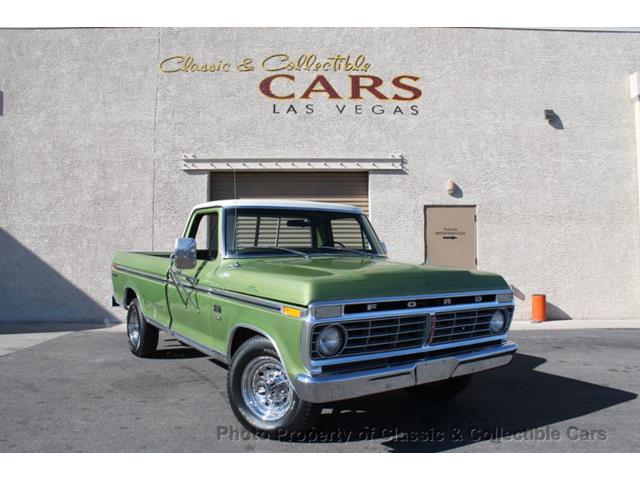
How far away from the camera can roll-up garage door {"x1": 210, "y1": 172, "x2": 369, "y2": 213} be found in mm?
10273

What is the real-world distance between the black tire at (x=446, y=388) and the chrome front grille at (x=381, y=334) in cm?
120

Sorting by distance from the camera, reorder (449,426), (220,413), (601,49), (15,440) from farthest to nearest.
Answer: (601,49)
(220,413)
(449,426)
(15,440)

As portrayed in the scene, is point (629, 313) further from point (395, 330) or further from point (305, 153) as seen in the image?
point (395, 330)

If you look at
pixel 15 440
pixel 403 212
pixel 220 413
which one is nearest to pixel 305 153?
pixel 403 212

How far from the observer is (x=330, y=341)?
3.09 meters

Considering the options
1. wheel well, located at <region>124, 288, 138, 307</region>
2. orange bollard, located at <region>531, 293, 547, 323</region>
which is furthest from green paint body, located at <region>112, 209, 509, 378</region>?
orange bollard, located at <region>531, 293, 547, 323</region>

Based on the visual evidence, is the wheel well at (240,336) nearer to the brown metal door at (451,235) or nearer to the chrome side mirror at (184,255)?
the chrome side mirror at (184,255)

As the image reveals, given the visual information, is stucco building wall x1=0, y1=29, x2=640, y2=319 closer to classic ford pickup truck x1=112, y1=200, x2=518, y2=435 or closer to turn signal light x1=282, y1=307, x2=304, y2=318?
classic ford pickup truck x1=112, y1=200, x2=518, y2=435

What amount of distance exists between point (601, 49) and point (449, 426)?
10.5 meters

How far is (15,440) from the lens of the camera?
3514 millimetres

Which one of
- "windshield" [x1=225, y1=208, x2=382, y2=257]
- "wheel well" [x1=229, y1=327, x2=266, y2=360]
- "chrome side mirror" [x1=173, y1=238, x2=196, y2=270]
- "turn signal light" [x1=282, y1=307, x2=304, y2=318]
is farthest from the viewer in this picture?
"windshield" [x1=225, y1=208, x2=382, y2=257]

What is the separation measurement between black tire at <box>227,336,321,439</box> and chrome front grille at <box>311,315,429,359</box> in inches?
→ 17.7

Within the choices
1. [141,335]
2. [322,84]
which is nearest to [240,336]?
[141,335]

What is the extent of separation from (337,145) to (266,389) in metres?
7.49
